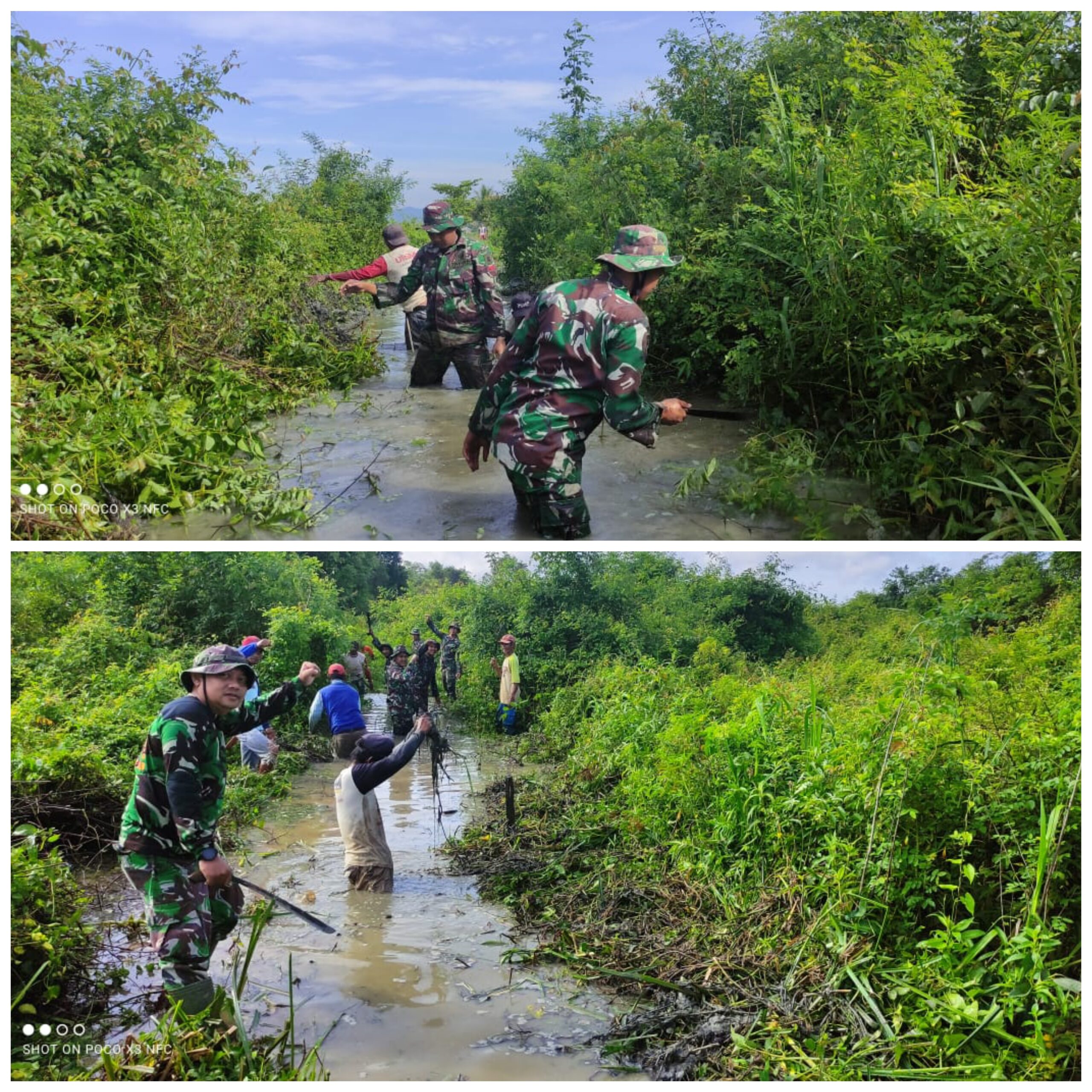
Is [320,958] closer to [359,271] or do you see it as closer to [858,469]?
[858,469]

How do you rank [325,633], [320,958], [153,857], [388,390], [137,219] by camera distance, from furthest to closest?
[388,390] < [137,219] < [325,633] < [320,958] < [153,857]

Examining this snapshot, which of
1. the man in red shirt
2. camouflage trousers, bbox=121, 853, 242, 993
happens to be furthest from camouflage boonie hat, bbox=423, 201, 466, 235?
camouflage trousers, bbox=121, 853, 242, 993

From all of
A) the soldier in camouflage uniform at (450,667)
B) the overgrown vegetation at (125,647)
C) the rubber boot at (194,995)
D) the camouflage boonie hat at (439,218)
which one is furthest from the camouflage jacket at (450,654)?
the camouflage boonie hat at (439,218)

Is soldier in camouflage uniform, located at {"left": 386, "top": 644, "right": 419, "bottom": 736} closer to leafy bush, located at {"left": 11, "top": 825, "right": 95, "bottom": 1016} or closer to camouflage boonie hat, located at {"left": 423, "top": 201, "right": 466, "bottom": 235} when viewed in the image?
leafy bush, located at {"left": 11, "top": 825, "right": 95, "bottom": 1016}

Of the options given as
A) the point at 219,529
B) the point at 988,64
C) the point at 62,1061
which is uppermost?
the point at 988,64

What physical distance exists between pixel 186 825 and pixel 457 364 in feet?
16.2

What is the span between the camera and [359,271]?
8062mm

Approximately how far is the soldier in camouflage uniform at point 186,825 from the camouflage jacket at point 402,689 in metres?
2.93

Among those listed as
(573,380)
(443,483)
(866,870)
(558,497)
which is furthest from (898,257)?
(866,870)

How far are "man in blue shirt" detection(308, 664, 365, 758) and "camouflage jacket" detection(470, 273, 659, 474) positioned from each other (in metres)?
1.83

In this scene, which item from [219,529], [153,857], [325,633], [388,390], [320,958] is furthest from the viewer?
[388,390]

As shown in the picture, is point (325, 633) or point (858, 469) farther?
point (325, 633)

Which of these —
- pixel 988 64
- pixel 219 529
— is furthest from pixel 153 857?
pixel 988 64

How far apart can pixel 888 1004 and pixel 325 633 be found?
3.67 meters
